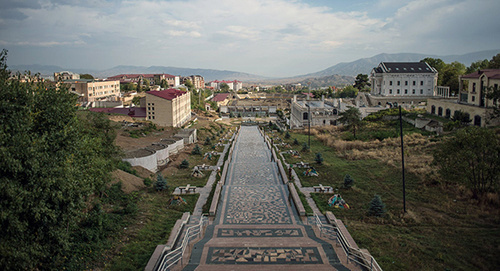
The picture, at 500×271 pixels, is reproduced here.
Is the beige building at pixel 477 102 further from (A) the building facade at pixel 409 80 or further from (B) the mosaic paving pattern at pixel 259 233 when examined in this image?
(B) the mosaic paving pattern at pixel 259 233

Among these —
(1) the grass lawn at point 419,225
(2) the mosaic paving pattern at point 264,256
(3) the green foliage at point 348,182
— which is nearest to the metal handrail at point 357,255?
(1) the grass lawn at point 419,225

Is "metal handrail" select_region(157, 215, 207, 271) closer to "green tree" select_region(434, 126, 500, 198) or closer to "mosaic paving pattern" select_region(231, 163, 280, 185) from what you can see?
"mosaic paving pattern" select_region(231, 163, 280, 185)

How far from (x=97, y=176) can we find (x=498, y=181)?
16.8 metres

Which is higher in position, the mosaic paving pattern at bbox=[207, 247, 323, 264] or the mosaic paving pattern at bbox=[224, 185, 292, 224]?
the mosaic paving pattern at bbox=[207, 247, 323, 264]

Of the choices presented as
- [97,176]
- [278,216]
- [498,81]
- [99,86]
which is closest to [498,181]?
[278,216]

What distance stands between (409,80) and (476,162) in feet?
154

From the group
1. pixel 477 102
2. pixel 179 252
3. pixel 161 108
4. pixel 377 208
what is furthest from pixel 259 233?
pixel 161 108

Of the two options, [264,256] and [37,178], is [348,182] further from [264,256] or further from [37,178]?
[37,178]

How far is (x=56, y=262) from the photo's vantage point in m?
8.39

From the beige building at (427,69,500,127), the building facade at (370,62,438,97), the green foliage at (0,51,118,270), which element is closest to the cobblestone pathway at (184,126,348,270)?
the green foliage at (0,51,118,270)

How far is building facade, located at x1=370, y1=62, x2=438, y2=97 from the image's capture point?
58.3 m

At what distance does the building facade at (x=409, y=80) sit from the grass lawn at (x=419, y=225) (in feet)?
139

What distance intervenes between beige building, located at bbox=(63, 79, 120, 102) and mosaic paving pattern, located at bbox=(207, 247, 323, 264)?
188ft

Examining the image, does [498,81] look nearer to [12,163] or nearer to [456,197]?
[456,197]
